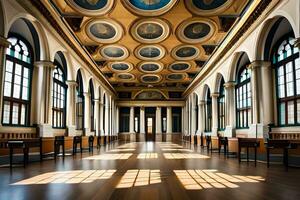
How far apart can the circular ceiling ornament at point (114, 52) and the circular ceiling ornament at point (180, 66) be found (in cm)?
496

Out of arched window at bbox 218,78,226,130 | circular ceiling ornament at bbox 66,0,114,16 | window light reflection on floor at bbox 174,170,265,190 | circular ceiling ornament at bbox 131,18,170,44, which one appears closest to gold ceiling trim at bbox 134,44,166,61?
circular ceiling ornament at bbox 131,18,170,44

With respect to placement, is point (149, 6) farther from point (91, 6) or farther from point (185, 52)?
point (185, 52)

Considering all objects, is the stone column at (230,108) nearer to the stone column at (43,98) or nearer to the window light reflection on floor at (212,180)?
the window light reflection on floor at (212,180)

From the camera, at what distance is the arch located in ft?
37.2

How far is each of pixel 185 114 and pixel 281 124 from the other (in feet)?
76.6

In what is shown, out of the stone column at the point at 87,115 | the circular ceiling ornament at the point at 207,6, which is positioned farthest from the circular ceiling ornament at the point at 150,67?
the circular ceiling ornament at the point at 207,6

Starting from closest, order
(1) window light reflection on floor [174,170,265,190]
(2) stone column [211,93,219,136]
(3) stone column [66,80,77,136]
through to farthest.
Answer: (1) window light reflection on floor [174,170,265,190] → (3) stone column [66,80,77,136] → (2) stone column [211,93,219,136]

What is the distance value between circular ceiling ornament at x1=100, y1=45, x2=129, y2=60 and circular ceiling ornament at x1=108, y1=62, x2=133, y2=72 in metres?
1.81

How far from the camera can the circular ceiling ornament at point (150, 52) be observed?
63.0 ft

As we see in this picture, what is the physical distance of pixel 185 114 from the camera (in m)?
35.2

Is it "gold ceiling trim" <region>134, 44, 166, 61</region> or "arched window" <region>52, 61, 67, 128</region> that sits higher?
"gold ceiling trim" <region>134, 44, 166, 61</region>

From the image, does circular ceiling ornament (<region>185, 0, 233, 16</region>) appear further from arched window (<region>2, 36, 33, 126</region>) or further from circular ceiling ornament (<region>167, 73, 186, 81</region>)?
circular ceiling ornament (<region>167, 73, 186, 81</region>)

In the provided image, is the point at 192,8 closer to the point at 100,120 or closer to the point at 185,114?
the point at 100,120

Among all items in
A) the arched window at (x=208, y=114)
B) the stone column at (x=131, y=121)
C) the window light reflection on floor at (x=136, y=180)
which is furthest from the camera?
the stone column at (x=131, y=121)
